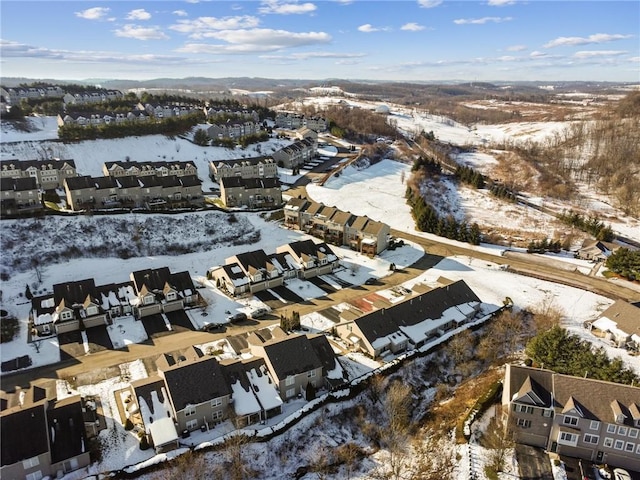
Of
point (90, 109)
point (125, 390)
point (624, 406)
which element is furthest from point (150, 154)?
point (624, 406)

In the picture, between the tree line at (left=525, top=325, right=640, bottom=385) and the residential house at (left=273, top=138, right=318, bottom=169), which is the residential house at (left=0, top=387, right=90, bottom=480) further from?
the residential house at (left=273, top=138, right=318, bottom=169)

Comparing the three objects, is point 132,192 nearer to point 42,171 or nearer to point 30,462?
point 42,171

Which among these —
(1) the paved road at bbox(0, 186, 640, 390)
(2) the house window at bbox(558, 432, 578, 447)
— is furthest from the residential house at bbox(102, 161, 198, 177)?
(2) the house window at bbox(558, 432, 578, 447)

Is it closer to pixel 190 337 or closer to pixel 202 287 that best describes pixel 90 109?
pixel 202 287

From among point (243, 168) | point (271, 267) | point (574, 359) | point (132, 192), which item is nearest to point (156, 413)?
point (271, 267)

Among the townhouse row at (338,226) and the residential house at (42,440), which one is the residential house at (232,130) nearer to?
the townhouse row at (338,226)
